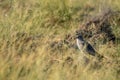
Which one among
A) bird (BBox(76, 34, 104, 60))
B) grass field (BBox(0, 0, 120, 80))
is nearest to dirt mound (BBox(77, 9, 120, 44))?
grass field (BBox(0, 0, 120, 80))

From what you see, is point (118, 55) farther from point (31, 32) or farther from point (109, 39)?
point (31, 32)

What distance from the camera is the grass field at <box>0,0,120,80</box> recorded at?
16.3 ft

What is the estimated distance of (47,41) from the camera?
240 inches

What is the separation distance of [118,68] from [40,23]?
1.69 meters

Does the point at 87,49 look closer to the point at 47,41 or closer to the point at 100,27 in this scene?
the point at 47,41

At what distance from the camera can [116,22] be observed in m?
6.86

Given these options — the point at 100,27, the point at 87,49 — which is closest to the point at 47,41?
the point at 87,49

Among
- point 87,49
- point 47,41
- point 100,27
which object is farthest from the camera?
point 100,27

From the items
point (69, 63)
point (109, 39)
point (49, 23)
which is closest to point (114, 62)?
point (69, 63)

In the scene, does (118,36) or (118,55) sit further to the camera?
(118,36)

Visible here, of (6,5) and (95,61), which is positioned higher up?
(6,5)

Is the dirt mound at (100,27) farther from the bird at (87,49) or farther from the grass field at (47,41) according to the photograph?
the bird at (87,49)

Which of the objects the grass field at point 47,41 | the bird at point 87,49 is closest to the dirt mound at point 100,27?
the grass field at point 47,41

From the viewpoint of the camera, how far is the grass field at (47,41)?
4978 millimetres
